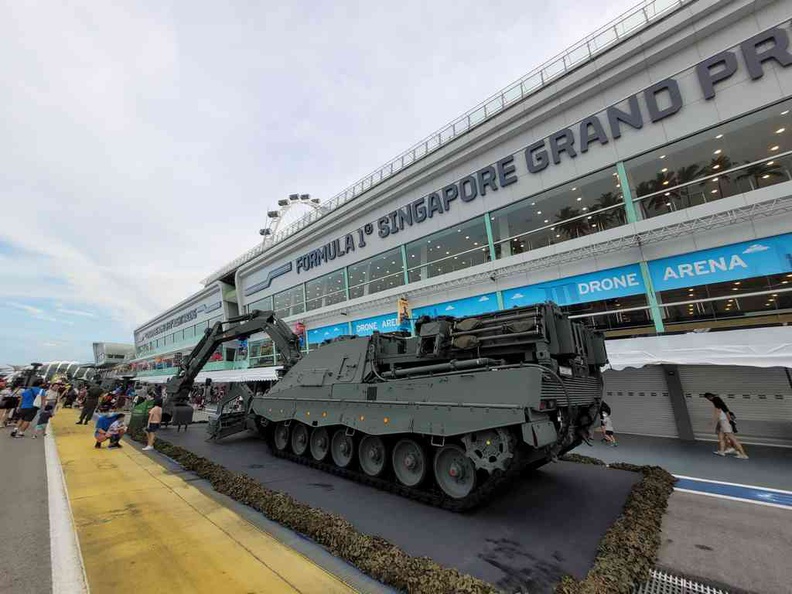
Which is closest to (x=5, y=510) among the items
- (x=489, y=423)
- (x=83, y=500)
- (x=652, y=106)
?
(x=83, y=500)

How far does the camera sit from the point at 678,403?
10.4m

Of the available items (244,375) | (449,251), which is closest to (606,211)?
(449,251)

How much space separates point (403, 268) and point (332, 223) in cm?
642

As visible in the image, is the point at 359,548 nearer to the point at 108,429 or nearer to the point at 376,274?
the point at 108,429

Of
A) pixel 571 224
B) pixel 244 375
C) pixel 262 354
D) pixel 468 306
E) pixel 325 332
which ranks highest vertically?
pixel 571 224

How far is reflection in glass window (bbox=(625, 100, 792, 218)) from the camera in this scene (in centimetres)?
911

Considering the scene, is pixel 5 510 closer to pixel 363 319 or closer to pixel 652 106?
pixel 363 319

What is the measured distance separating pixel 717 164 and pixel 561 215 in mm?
4262

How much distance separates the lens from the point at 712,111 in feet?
32.0

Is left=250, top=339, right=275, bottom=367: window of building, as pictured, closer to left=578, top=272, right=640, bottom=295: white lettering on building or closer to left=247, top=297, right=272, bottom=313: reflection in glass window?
left=247, top=297, right=272, bottom=313: reflection in glass window

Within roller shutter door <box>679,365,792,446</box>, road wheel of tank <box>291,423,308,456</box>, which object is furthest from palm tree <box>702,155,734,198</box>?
road wheel of tank <box>291,423,308,456</box>

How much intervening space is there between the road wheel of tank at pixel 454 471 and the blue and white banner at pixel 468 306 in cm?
770

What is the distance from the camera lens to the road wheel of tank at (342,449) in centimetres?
759

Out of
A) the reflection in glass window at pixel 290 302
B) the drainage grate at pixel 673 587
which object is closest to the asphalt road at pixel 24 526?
the drainage grate at pixel 673 587
